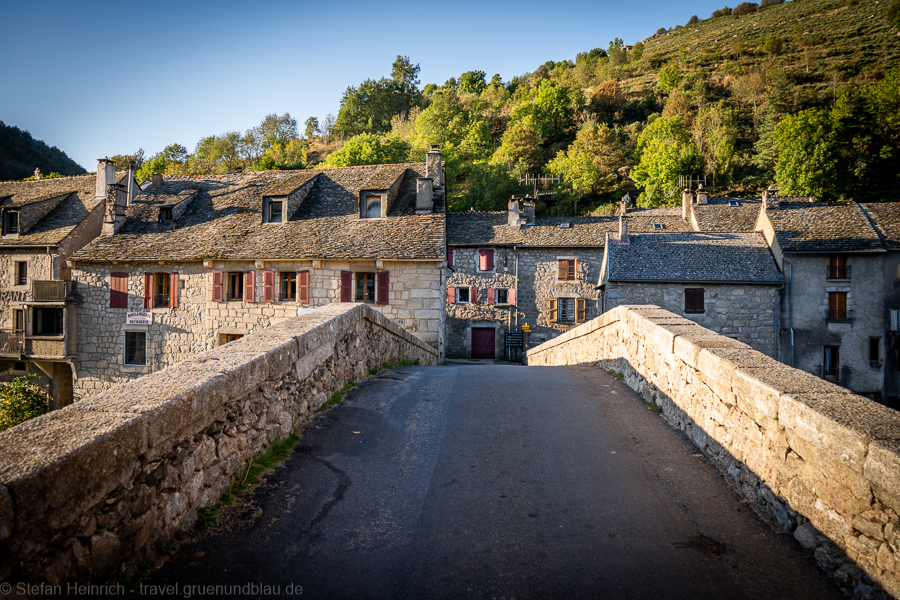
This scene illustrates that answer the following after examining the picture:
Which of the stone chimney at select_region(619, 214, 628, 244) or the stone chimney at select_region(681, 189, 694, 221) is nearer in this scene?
the stone chimney at select_region(619, 214, 628, 244)

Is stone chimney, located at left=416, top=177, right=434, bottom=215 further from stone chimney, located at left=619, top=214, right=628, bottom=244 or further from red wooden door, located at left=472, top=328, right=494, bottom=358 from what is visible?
red wooden door, located at left=472, top=328, right=494, bottom=358

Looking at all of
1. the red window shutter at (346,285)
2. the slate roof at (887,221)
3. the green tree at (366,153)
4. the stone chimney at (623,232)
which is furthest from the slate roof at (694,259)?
the green tree at (366,153)

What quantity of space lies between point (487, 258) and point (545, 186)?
20552mm

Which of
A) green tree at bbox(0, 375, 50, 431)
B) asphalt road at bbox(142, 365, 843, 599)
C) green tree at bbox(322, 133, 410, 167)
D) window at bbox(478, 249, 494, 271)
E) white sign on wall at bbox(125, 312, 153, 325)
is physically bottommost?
green tree at bbox(0, 375, 50, 431)

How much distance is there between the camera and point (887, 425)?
2467 mm

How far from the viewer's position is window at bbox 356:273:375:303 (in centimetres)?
1633

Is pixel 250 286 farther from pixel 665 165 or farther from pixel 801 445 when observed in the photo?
pixel 665 165

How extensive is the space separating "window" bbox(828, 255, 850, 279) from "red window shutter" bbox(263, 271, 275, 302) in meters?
25.1

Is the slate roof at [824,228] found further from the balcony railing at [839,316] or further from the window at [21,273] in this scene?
the window at [21,273]

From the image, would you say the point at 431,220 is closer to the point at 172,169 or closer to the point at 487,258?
the point at 487,258

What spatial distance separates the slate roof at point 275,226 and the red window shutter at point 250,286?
68 centimetres

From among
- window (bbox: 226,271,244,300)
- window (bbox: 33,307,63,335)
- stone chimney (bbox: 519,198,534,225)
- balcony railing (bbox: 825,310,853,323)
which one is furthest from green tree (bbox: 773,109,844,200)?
window (bbox: 33,307,63,335)

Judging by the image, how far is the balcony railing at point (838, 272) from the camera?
2216 cm

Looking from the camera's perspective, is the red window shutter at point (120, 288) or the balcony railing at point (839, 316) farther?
the balcony railing at point (839, 316)
